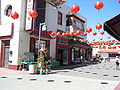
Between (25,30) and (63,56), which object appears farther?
(63,56)

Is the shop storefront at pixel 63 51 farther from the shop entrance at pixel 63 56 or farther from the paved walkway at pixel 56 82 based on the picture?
the paved walkway at pixel 56 82

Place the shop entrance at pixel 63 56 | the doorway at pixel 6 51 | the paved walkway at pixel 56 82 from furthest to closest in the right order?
the shop entrance at pixel 63 56 < the doorway at pixel 6 51 < the paved walkway at pixel 56 82

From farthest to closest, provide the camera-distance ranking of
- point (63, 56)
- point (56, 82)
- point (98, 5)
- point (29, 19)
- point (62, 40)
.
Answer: point (63, 56), point (62, 40), point (29, 19), point (56, 82), point (98, 5)

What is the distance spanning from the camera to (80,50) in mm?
26844

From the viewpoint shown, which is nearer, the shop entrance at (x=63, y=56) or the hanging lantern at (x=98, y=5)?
the hanging lantern at (x=98, y=5)

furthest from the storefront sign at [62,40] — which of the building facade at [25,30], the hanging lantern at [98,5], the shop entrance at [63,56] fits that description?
the hanging lantern at [98,5]

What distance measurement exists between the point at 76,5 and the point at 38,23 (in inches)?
363

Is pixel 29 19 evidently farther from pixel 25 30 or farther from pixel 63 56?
pixel 63 56

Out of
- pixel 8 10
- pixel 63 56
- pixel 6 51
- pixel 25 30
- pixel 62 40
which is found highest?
pixel 8 10

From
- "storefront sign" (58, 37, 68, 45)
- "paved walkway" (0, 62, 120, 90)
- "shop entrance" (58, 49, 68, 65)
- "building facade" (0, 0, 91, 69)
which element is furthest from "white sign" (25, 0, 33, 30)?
"shop entrance" (58, 49, 68, 65)

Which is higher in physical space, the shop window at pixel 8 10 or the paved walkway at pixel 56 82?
the shop window at pixel 8 10

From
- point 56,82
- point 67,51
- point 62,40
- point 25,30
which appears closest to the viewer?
point 56,82

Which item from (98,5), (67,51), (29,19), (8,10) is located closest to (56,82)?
(98,5)

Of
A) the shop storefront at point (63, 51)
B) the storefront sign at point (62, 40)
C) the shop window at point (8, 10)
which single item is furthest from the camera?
the storefront sign at point (62, 40)
